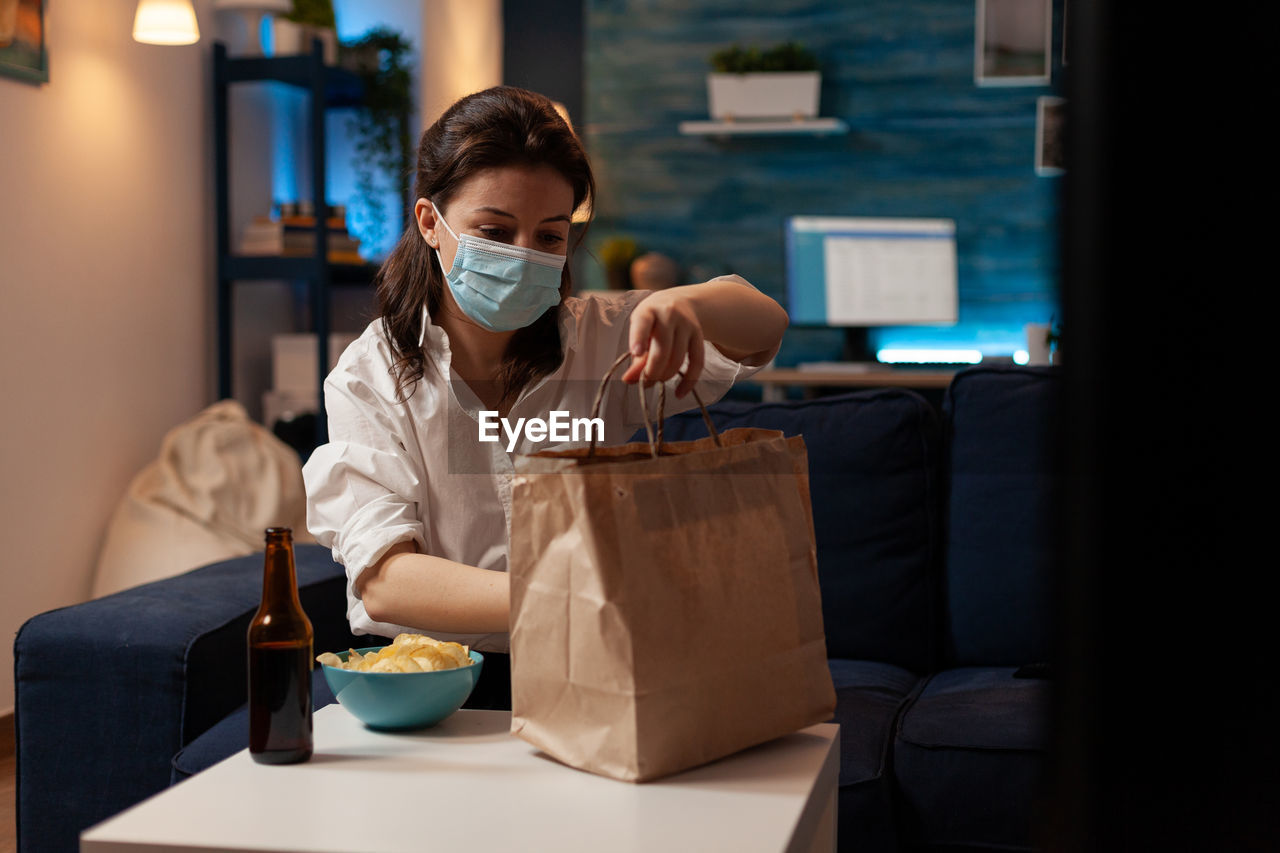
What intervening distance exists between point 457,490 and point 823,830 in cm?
54

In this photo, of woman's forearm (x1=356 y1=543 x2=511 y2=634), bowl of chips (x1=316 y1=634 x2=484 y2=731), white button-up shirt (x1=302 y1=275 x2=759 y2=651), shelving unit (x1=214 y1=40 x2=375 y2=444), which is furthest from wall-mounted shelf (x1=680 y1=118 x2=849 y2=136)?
bowl of chips (x1=316 y1=634 x2=484 y2=731)

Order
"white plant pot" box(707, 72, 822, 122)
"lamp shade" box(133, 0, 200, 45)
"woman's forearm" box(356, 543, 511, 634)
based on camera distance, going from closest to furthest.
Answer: "woman's forearm" box(356, 543, 511, 634) → "lamp shade" box(133, 0, 200, 45) → "white plant pot" box(707, 72, 822, 122)

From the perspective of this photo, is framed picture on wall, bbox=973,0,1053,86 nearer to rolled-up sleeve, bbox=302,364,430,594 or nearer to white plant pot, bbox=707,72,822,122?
white plant pot, bbox=707,72,822,122

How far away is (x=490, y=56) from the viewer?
4.79 metres

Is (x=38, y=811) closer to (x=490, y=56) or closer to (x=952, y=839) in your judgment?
(x=952, y=839)

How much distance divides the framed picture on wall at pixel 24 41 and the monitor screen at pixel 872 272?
2.48 meters

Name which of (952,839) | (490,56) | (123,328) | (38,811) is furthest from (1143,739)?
(490,56)

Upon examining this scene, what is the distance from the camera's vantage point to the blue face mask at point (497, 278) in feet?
4.21

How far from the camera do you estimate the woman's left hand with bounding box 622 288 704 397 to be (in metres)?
0.83

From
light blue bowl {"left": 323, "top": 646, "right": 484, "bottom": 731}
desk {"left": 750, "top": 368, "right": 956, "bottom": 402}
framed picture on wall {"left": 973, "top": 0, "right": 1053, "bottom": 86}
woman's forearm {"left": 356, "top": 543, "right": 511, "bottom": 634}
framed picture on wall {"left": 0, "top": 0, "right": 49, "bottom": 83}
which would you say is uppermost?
framed picture on wall {"left": 973, "top": 0, "right": 1053, "bottom": 86}

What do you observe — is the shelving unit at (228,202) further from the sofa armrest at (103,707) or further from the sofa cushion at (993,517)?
the sofa cushion at (993,517)

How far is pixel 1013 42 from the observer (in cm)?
425

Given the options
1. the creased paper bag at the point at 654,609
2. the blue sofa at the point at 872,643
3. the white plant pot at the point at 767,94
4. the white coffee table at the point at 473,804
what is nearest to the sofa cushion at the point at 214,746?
the blue sofa at the point at 872,643

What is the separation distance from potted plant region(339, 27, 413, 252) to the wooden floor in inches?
73.9
